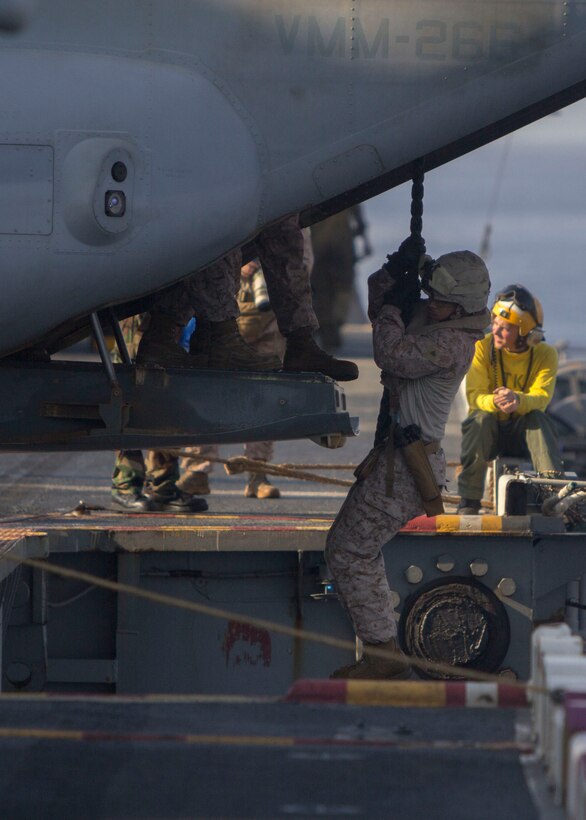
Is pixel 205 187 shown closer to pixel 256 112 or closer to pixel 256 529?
pixel 256 112

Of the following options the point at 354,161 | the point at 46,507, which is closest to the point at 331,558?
the point at 354,161

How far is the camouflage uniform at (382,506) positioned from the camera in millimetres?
5305

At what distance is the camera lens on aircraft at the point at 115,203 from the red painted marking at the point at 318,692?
6.58ft

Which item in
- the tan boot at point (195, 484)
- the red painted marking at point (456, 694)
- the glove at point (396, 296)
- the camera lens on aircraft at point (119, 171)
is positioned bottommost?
the red painted marking at point (456, 694)

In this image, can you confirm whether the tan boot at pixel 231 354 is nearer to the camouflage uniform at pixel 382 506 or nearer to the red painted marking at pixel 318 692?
the camouflage uniform at pixel 382 506

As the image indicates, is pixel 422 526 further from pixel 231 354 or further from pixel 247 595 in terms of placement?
pixel 231 354

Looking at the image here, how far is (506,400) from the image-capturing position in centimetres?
716

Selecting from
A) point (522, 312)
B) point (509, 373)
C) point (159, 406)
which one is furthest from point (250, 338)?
point (159, 406)

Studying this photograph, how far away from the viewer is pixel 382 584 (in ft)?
17.7

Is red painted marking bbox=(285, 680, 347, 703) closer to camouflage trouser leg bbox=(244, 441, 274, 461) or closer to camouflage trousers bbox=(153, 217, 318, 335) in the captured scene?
camouflage trousers bbox=(153, 217, 318, 335)

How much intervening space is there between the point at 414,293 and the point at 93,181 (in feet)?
4.92

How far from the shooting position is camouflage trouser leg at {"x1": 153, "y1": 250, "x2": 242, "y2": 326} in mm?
5453

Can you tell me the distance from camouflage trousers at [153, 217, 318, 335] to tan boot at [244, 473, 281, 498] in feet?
9.51

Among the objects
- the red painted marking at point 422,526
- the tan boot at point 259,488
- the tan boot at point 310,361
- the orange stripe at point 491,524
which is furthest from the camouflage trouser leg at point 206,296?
the tan boot at point 259,488
